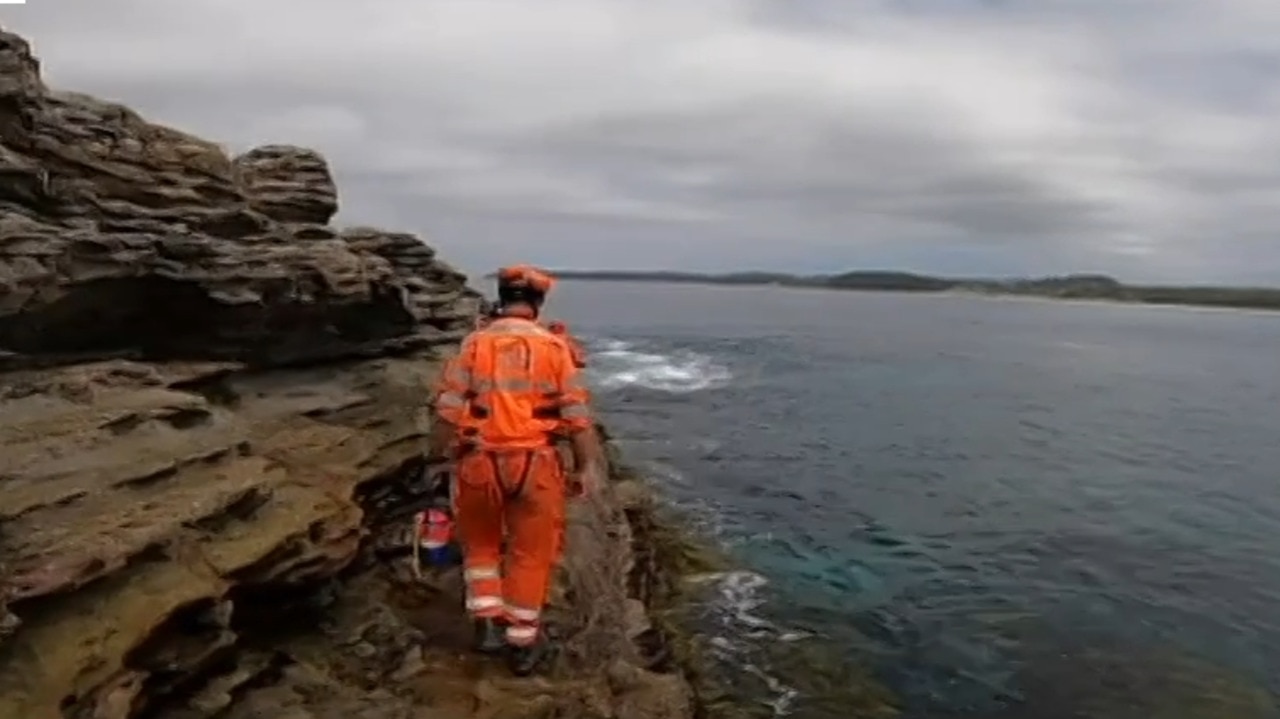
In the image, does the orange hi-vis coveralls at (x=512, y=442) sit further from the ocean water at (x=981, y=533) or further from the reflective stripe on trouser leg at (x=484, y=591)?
the ocean water at (x=981, y=533)

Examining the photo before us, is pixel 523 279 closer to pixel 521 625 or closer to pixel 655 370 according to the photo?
pixel 521 625

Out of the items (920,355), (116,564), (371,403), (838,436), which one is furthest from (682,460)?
(920,355)

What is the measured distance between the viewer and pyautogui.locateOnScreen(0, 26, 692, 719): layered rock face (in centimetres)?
799

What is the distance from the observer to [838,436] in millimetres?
37562

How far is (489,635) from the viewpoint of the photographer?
9914 millimetres

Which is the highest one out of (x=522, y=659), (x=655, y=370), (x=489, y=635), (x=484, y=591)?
(x=484, y=591)

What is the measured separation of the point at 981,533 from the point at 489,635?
1664 centimetres

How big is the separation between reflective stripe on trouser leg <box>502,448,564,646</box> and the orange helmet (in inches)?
57.0

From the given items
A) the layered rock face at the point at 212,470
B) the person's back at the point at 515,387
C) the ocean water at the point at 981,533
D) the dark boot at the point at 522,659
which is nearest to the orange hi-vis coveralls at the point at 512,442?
the person's back at the point at 515,387

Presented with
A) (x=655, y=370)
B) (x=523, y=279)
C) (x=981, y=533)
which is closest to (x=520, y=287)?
(x=523, y=279)

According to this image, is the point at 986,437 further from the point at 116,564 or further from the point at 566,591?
the point at 116,564

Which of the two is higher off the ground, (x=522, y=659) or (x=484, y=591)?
(x=484, y=591)

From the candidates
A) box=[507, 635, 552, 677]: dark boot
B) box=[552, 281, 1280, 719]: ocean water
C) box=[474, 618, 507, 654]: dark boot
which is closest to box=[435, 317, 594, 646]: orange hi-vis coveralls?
box=[507, 635, 552, 677]: dark boot

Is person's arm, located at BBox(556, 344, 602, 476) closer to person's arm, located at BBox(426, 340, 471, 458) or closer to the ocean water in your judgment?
person's arm, located at BBox(426, 340, 471, 458)
